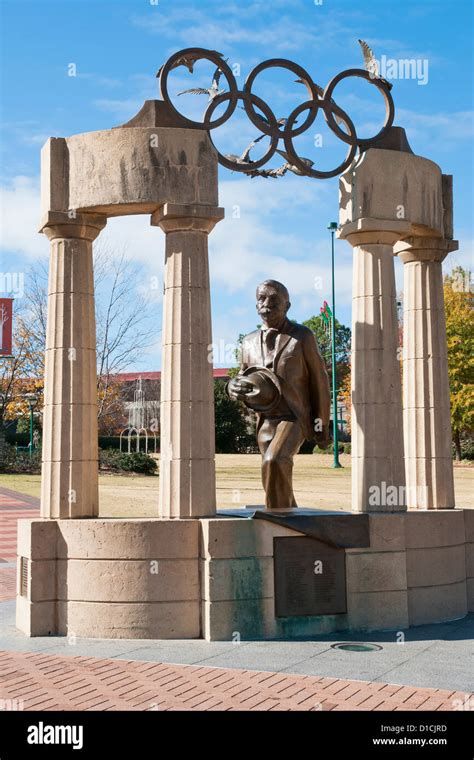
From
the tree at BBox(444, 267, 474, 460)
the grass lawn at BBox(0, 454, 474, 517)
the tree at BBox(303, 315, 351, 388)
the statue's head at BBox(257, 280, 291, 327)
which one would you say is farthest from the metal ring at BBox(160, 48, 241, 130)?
the tree at BBox(303, 315, 351, 388)

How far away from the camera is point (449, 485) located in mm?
12367

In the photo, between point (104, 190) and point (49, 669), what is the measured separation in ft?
18.5

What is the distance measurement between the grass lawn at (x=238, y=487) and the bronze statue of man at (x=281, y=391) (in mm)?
7037

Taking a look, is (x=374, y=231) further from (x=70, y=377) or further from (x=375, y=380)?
(x=70, y=377)

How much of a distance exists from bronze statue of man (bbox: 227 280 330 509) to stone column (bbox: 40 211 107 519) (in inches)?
74.4

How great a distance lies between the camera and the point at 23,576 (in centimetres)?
1088

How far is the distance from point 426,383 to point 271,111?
4.30 meters

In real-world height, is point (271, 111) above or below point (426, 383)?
above

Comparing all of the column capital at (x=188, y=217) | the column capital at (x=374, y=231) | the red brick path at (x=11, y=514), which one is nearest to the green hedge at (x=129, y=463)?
the red brick path at (x=11, y=514)

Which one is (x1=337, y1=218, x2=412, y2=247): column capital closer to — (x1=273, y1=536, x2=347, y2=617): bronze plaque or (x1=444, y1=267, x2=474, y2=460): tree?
(x1=273, y1=536, x2=347, y2=617): bronze plaque

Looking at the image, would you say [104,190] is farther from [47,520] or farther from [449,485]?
[449,485]

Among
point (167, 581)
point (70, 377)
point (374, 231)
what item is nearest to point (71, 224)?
point (70, 377)
